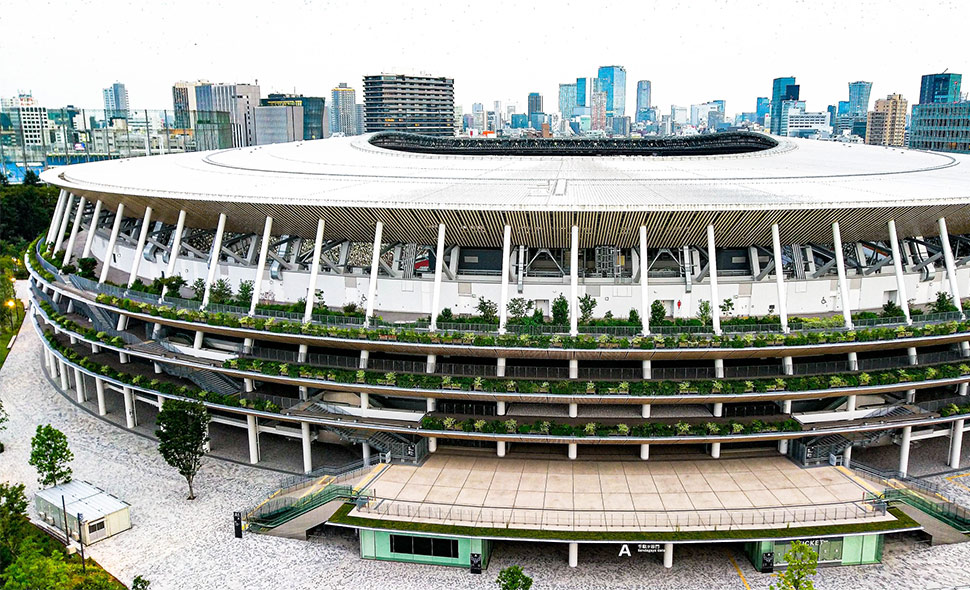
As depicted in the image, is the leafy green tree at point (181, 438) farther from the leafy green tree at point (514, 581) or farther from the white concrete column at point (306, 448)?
the leafy green tree at point (514, 581)

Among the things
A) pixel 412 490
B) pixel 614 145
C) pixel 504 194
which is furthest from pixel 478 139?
pixel 412 490

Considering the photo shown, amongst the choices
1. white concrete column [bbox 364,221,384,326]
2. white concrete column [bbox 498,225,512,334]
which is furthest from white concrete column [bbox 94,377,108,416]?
white concrete column [bbox 498,225,512,334]

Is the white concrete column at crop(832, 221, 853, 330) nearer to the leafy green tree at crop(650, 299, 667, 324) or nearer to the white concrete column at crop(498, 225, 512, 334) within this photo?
the leafy green tree at crop(650, 299, 667, 324)

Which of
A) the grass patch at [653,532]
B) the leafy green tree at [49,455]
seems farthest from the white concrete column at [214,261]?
the grass patch at [653,532]

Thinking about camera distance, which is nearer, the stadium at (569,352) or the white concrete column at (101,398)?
the stadium at (569,352)

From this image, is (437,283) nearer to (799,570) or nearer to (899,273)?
(799,570)

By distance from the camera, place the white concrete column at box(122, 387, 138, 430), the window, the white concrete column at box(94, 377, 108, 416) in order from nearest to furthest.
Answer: the window
the white concrete column at box(122, 387, 138, 430)
the white concrete column at box(94, 377, 108, 416)
